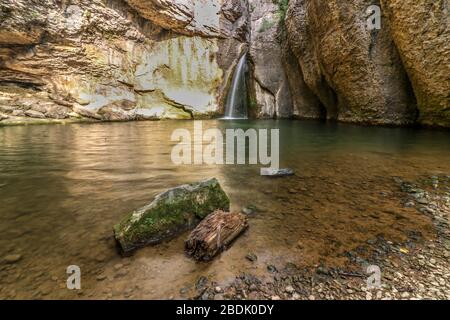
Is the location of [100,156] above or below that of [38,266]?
above

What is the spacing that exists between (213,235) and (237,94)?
21.9m

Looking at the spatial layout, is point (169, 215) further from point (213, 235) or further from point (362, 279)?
point (362, 279)

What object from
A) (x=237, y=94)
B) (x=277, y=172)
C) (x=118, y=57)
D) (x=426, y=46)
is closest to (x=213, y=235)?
(x=277, y=172)

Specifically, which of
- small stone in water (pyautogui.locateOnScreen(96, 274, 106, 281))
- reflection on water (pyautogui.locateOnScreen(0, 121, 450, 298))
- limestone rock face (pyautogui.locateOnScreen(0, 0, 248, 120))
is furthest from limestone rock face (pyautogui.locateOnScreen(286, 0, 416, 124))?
small stone in water (pyautogui.locateOnScreen(96, 274, 106, 281))

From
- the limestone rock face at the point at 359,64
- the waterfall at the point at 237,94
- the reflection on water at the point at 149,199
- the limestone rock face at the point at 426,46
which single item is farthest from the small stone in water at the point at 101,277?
the waterfall at the point at 237,94

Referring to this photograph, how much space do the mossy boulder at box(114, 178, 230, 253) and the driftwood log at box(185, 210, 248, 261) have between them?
293 millimetres

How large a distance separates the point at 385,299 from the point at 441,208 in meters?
1.97

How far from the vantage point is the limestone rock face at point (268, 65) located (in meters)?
20.3

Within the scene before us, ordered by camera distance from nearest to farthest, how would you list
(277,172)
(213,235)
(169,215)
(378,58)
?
(213,235), (169,215), (277,172), (378,58)

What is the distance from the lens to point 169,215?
2.45 meters

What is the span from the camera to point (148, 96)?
21.1m

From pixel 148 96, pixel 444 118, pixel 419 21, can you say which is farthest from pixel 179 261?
pixel 148 96

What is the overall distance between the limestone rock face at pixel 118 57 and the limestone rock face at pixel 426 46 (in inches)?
596

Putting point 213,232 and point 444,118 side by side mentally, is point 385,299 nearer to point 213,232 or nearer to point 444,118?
point 213,232
